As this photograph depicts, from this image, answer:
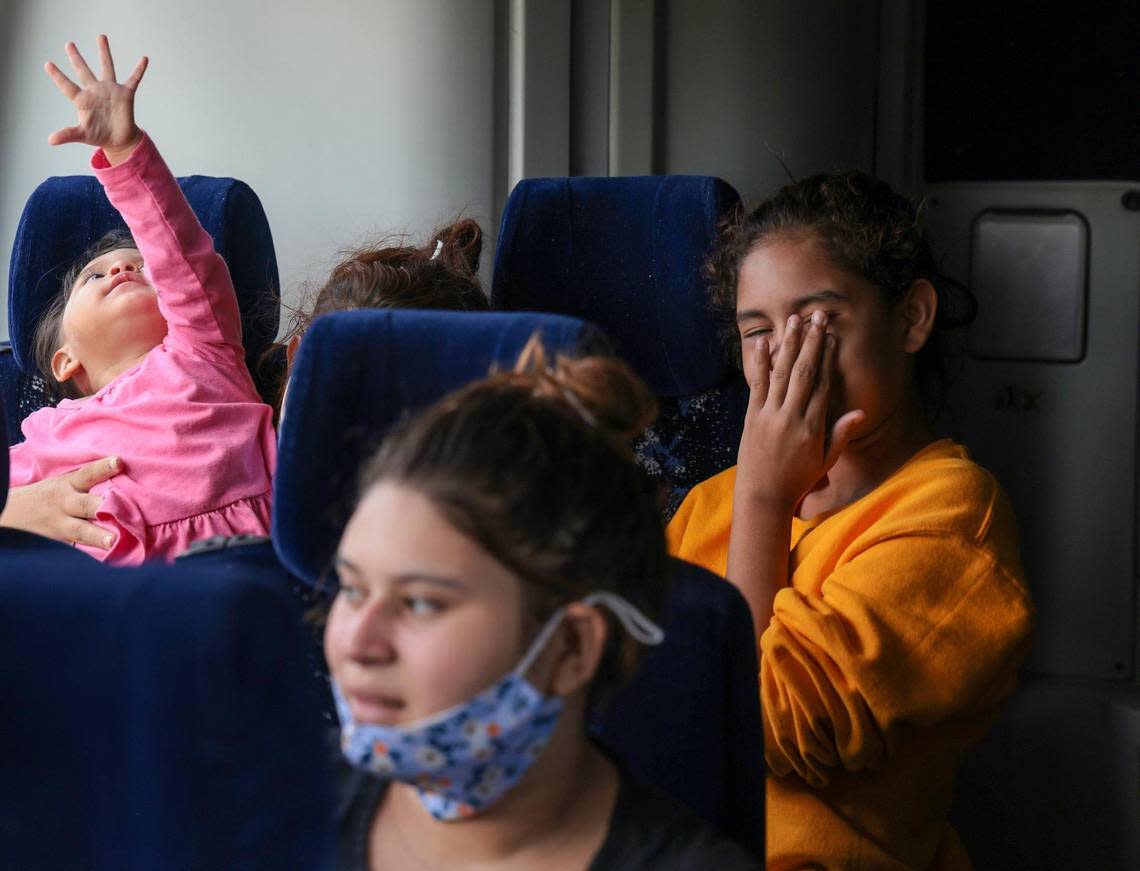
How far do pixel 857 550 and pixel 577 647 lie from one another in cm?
73

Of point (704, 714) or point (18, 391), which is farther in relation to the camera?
point (18, 391)

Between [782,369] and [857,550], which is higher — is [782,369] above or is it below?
above

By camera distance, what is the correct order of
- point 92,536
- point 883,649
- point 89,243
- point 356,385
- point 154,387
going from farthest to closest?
point 89,243
point 154,387
point 92,536
point 883,649
point 356,385

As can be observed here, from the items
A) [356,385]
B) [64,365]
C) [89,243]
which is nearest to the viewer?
[356,385]

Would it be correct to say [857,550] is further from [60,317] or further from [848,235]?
[60,317]

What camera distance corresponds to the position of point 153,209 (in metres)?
1.74

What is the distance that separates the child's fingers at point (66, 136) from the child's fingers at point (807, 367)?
808 millimetres

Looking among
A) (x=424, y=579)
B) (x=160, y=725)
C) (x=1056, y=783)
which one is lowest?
(x=1056, y=783)

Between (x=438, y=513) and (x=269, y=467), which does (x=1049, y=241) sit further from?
(x=438, y=513)

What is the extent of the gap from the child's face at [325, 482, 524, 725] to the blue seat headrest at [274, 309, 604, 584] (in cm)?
15

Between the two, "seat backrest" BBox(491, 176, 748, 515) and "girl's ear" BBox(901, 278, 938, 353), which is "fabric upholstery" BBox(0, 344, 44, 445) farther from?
"girl's ear" BBox(901, 278, 938, 353)

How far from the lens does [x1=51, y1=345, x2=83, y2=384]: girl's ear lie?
1976 millimetres

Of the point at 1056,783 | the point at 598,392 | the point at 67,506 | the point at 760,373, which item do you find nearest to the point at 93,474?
the point at 67,506

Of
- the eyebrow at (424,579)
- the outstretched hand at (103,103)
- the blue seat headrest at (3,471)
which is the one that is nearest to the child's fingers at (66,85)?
the outstretched hand at (103,103)
